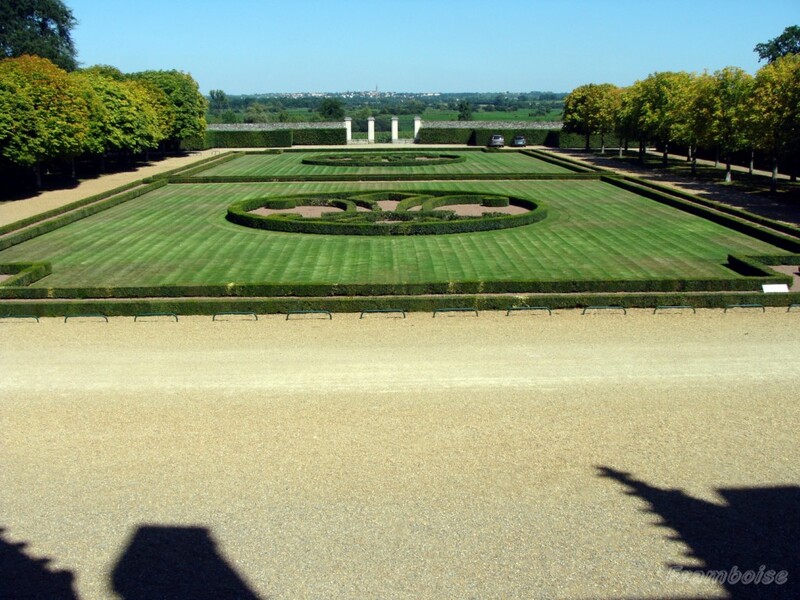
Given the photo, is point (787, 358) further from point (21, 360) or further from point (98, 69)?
point (98, 69)

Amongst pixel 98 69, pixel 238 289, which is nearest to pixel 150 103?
pixel 98 69

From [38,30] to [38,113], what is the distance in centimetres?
5355

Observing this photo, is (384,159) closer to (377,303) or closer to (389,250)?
(389,250)

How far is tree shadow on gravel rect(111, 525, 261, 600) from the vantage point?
32.8 ft

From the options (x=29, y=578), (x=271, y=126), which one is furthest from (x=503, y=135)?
(x=29, y=578)

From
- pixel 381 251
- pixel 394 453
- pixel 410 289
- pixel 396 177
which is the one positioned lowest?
pixel 394 453

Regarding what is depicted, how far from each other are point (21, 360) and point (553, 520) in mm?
14973

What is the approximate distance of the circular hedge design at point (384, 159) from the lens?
64688mm

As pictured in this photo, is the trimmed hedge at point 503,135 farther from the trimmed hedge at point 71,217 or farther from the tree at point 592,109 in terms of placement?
the trimmed hedge at point 71,217

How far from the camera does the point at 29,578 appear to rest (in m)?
10.3

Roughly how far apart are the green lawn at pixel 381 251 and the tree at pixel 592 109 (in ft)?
114

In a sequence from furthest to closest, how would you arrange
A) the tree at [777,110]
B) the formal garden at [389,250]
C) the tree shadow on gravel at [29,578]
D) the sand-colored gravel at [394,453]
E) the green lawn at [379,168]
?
the green lawn at [379,168] → the tree at [777,110] → the formal garden at [389,250] → the sand-colored gravel at [394,453] → the tree shadow on gravel at [29,578]

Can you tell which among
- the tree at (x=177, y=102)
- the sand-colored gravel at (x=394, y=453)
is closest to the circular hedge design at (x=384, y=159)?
the tree at (x=177, y=102)

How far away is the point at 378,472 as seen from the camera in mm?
13102
